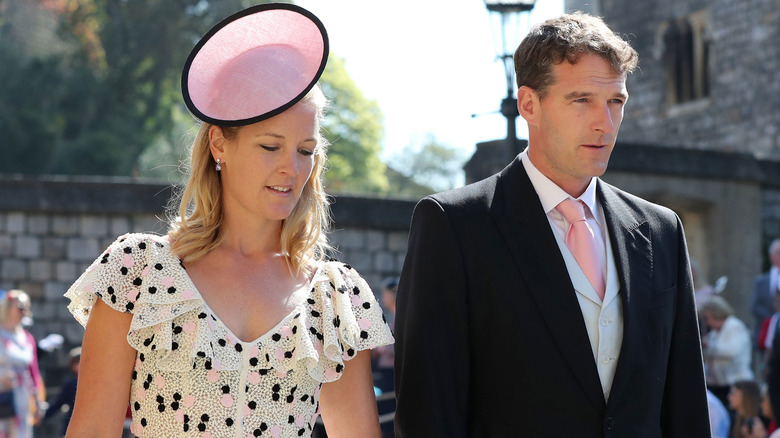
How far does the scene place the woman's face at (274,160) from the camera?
2.81 meters

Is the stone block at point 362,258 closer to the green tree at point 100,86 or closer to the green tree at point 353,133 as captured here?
the green tree at point 100,86

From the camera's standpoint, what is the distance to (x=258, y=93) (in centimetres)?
285

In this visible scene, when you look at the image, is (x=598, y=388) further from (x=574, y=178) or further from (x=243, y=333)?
(x=243, y=333)

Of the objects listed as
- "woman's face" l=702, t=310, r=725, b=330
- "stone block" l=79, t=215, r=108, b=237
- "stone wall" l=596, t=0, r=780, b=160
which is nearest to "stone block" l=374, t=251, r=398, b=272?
"stone block" l=79, t=215, r=108, b=237

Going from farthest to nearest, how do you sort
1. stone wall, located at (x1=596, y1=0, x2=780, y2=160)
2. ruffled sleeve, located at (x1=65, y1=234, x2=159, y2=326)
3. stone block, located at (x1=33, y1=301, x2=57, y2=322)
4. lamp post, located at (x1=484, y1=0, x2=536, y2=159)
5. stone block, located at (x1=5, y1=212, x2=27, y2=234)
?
stone wall, located at (x1=596, y1=0, x2=780, y2=160) < stone block, located at (x1=33, y1=301, x2=57, y2=322) < stone block, located at (x1=5, y1=212, x2=27, y2=234) < lamp post, located at (x1=484, y1=0, x2=536, y2=159) < ruffled sleeve, located at (x1=65, y1=234, x2=159, y2=326)

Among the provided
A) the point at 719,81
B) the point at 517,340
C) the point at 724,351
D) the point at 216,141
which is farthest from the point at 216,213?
the point at 719,81

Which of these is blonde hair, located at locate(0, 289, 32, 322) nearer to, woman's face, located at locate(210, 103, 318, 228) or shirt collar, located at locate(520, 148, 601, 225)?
woman's face, located at locate(210, 103, 318, 228)

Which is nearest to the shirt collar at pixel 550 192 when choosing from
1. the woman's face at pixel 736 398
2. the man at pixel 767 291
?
the woman's face at pixel 736 398

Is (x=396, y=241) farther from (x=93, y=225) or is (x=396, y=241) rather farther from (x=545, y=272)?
(x=545, y=272)

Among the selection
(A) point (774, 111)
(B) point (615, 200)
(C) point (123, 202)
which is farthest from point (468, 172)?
(A) point (774, 111)

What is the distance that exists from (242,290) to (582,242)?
35.5 inches

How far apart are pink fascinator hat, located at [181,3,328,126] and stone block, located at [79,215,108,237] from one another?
9229mm

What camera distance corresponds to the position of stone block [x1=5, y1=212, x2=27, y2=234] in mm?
11703

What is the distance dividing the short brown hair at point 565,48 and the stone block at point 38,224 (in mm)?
9602
